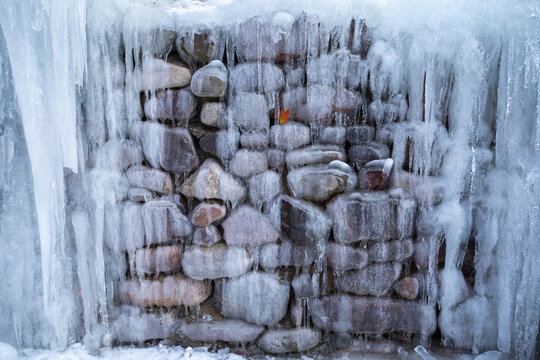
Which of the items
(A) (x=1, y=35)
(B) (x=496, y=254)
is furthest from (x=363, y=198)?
(A) (x=1, y=35)

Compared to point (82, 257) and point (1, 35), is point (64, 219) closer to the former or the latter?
point (82, 257)

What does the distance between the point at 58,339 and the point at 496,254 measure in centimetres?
265

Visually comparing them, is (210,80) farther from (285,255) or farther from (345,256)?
(345,256)

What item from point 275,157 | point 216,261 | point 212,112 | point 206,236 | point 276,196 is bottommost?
point 216,261

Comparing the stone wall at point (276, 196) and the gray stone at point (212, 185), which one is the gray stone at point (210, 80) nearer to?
the stone wall at point (276, 196)

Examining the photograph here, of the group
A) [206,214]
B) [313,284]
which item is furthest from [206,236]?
[313,284]

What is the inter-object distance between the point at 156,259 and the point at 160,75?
110cm

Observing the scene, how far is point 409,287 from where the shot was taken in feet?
6.49

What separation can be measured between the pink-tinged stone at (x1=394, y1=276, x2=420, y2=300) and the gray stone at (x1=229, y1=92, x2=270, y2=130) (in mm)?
1248

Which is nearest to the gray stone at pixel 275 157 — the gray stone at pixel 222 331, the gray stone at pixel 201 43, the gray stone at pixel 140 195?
the gray stone at pixel 201 43

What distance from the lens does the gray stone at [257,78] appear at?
189 cm

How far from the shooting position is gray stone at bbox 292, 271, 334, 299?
6.54 ft

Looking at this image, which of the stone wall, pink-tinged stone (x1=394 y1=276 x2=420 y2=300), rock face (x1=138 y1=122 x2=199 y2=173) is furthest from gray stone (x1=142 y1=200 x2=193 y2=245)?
pink-tinged stone (x1=394 y1=276 x2=420 y2=300)

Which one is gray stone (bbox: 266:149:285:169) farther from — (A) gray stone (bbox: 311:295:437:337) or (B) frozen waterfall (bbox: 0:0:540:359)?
(A) gray stone (bbox: 311:295:437:337)
